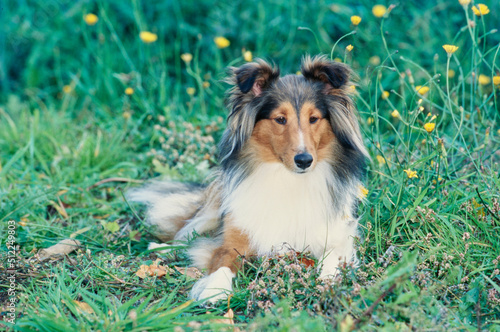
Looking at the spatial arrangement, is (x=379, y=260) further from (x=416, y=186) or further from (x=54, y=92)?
(x=54, y=92)

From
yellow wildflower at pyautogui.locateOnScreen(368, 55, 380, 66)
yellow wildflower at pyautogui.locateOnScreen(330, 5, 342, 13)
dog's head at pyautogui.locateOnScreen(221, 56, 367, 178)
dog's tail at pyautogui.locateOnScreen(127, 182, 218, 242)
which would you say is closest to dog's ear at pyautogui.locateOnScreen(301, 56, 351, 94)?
dog's head at pyautogui.locateOnScreen(221, 56, 367, 178)

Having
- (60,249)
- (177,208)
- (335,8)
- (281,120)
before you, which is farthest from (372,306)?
(335,8)

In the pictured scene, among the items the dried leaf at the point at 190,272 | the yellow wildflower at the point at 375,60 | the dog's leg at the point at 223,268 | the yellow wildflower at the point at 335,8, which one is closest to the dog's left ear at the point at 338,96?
the dog's leg at the point at 223,268

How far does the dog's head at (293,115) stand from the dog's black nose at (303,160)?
0.08 feet

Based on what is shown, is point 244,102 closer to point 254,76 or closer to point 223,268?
point 254,76

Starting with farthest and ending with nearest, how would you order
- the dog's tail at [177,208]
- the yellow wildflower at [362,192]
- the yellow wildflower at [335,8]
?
the yellow wildflower at [335,8] → the dog's tail at [177,208] → the yellow wildflower at [362,192]

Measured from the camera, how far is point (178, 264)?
3.74 m

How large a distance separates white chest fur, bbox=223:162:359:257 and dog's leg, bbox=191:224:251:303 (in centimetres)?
7

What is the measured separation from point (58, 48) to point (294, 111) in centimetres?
461

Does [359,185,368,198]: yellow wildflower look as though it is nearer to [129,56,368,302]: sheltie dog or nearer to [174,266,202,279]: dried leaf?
[129,56,368,302]: sheltie dog

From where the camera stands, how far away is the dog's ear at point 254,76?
3258mm

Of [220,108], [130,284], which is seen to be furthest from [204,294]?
[220,108]

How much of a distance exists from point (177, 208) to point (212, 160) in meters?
0.72

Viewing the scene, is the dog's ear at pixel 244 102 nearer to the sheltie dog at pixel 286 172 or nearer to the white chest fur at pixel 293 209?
the sheltie dog at pixel 286 172
